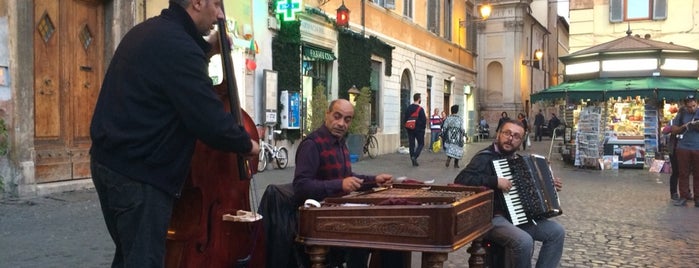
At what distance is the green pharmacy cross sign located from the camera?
13.0m

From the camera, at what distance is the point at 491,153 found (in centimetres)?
401

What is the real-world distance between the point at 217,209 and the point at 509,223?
1.97 meters

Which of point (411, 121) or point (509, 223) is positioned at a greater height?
point (411, 121)

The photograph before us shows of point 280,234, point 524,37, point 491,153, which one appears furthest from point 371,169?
point 524,37

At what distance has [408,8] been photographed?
2097 centimetres

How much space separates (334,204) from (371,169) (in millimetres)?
10214

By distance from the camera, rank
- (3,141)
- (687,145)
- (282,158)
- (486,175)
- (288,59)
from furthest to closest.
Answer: (288,59) → (282,158) → (687,145) → (3,141) → (486,175)

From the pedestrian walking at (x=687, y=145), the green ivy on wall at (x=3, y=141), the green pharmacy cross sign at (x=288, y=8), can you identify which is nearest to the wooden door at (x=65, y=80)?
the green ivy on wall at (x=3, y=141)

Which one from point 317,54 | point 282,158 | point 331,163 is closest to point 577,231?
point 331,163

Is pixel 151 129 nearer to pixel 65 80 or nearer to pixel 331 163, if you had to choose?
pixel 331 163

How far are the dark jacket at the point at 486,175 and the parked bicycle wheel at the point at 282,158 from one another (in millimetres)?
9073

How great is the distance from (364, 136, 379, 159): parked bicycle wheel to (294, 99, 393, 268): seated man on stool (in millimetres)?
12632

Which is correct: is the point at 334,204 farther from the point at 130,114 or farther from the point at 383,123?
the point at 383,123

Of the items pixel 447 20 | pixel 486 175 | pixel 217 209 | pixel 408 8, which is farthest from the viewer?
pixel 447 20
